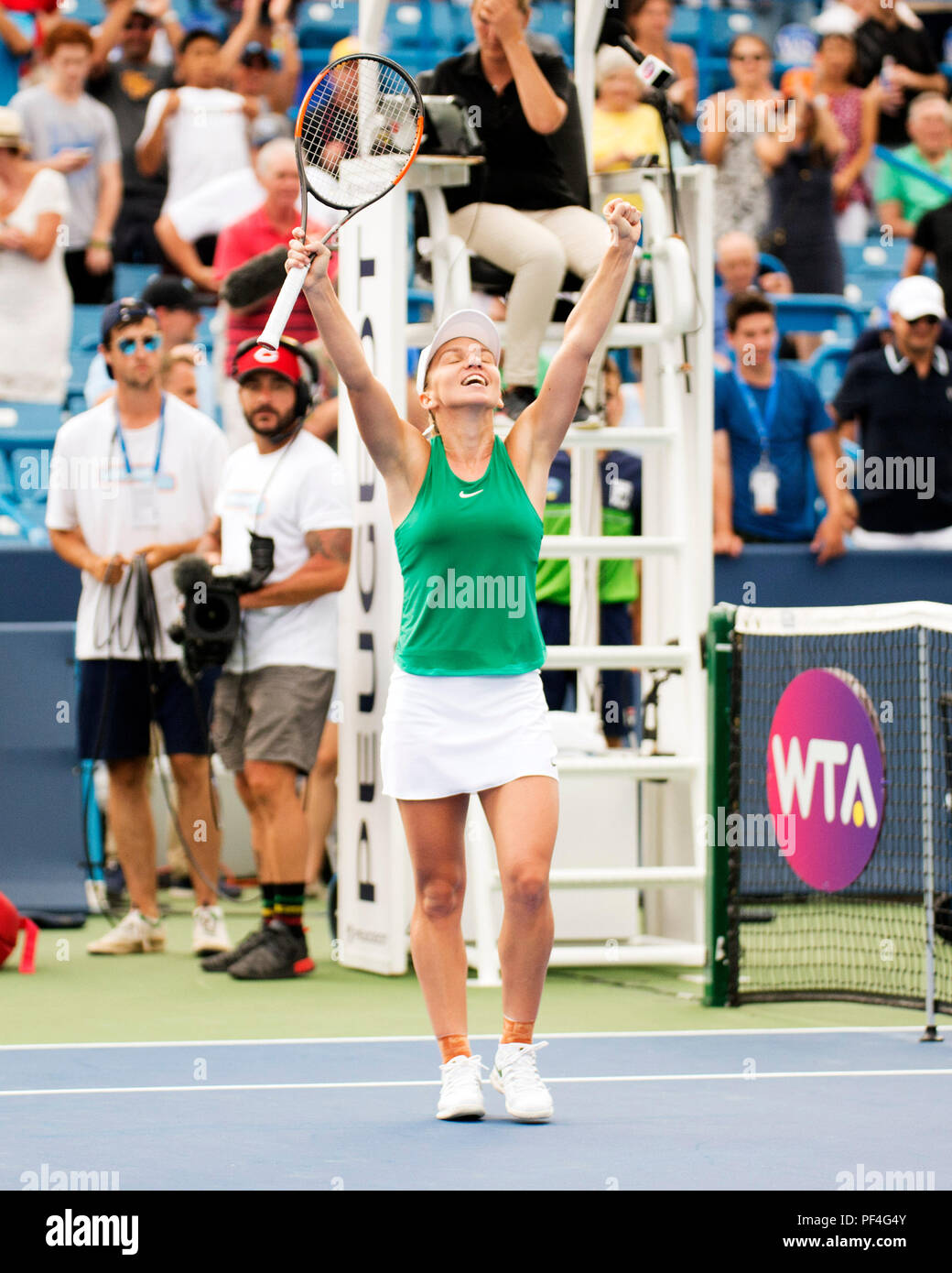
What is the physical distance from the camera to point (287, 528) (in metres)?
8.23

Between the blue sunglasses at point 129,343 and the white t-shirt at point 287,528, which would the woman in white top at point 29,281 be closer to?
the blue sunglasses at point 129,343

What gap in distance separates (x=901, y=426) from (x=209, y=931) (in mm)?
4651

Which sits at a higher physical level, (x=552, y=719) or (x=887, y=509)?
(x=887, y=509)

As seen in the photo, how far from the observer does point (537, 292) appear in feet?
26.6

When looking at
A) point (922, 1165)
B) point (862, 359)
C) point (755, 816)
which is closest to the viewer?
point (922, 1165)

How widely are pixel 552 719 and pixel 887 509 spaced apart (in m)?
3.40

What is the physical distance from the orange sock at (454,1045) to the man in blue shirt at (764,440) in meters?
5.70

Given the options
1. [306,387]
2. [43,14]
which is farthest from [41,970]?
[43,14]

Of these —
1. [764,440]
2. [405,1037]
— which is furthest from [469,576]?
[764,440]

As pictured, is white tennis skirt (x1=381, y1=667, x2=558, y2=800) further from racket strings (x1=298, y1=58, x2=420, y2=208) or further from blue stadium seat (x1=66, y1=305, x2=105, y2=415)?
blue stadium seat (x1=66, y1=305, x2=105, y2=415)

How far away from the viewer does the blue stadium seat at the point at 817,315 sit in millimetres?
13641

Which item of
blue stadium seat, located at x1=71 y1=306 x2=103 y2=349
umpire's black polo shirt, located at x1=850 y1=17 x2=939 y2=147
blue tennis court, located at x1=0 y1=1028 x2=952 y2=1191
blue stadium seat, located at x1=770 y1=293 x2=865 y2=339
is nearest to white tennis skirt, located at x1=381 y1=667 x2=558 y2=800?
blue tennis court, located at x1=0 y1=1028 x2=952 y2=1191

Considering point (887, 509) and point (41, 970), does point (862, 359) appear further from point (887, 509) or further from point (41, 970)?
point (41, 970)

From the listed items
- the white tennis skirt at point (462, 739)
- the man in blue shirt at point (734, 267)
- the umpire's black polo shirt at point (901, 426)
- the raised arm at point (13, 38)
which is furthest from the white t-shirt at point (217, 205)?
the white tennis skirt at point (462, 739)
